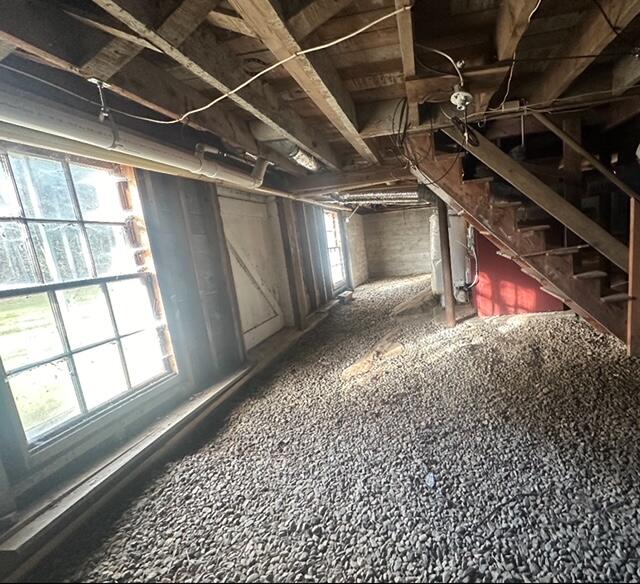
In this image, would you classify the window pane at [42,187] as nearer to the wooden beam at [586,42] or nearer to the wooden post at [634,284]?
the wooden beam at [586,42]

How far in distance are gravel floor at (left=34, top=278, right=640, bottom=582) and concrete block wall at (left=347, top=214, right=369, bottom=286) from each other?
5.45 meters

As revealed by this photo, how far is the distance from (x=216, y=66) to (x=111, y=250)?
1.48 meters

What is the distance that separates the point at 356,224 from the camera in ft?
27.7

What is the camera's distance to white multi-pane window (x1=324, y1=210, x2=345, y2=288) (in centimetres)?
678

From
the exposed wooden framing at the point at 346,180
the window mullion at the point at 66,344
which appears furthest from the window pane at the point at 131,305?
the exposed wooden framing at the point at 346,180

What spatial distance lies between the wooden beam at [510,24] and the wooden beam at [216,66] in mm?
1154

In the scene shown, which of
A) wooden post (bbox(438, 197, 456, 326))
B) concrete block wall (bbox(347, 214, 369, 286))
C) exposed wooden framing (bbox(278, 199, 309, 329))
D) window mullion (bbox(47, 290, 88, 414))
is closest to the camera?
window mullion (bbox(47, 290, 88, 414))

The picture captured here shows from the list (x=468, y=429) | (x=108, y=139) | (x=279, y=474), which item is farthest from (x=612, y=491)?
(x=108, y=139)

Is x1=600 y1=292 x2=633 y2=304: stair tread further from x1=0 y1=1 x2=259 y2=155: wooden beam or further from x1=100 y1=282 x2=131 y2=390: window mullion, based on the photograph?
x1=100 y1=282 x2=131 y2=390: window mullion

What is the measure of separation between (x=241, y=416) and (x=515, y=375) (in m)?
2.23

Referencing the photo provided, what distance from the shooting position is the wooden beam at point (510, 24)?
1046 mm

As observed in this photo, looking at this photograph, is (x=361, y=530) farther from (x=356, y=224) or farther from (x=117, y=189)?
(x=356, y=224)

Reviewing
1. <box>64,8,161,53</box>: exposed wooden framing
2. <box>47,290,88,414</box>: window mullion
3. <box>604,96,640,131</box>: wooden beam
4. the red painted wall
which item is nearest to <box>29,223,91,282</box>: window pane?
<box>47,290,88,414</box>: window mullion

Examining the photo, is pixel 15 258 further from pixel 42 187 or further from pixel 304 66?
pixel 304 66
